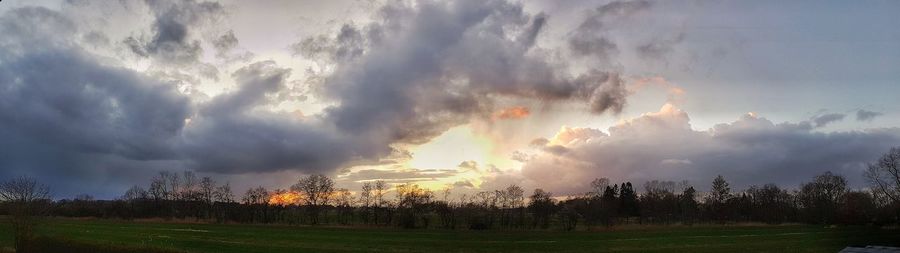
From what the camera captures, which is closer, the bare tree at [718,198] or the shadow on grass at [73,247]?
the shadow on grass at [73,247]

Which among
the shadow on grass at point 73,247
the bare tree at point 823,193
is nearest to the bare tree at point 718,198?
the bare tree at point 823,193

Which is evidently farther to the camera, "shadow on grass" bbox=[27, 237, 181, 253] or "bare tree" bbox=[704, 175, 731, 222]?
"bare tree" bbox=[704, 175, 731, 222]

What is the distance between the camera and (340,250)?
54.0 m

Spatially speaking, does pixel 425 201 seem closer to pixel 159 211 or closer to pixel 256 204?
pixel 256 204

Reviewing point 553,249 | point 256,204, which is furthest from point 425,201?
point 553,249

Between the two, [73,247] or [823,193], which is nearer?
[73,247]

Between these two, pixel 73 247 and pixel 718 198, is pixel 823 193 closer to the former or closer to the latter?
pixel 718 198

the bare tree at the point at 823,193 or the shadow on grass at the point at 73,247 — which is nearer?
the shadow on grass at the point at 73,247

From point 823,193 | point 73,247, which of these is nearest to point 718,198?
point 823,193

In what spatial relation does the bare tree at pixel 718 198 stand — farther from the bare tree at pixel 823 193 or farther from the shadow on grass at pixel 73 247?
the shadow on grass at pixel 73 247

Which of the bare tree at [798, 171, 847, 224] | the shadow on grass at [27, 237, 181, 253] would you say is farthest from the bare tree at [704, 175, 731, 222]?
the shadow on grass at [27, 237, 181, 253]

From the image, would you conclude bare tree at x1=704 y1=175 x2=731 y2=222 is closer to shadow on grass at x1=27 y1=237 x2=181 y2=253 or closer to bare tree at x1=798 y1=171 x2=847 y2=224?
bare tree at x1=798 y1=171 x2=847 y2=224

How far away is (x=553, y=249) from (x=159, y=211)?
145m

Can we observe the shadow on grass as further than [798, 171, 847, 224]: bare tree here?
No
